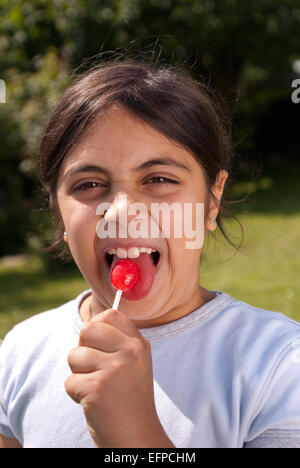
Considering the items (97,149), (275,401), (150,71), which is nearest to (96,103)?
(97,149)

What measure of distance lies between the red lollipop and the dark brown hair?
1.23 ft

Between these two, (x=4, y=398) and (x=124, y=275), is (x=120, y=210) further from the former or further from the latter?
(x=4, y=398)

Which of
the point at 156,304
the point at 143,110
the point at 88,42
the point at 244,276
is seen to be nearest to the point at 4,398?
the point at 156,304

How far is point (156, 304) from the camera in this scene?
1535mm

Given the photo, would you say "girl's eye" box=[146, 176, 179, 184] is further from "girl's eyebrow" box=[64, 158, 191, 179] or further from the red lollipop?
the red lollipop

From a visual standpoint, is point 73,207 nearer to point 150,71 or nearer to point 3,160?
point 150,71

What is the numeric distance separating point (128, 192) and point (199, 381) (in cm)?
52

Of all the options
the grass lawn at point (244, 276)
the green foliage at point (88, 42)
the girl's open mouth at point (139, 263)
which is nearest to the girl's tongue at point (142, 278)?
the girl's open mouth at point (139, 263)

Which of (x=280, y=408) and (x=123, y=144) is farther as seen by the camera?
(x=123, y=144)

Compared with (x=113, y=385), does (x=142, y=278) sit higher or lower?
higher

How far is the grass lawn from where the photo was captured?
217 inches

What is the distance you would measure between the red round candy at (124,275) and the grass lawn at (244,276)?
9.02ft

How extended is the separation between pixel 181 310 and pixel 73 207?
0.42 meters

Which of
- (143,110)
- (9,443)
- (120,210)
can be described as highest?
(143,110)
